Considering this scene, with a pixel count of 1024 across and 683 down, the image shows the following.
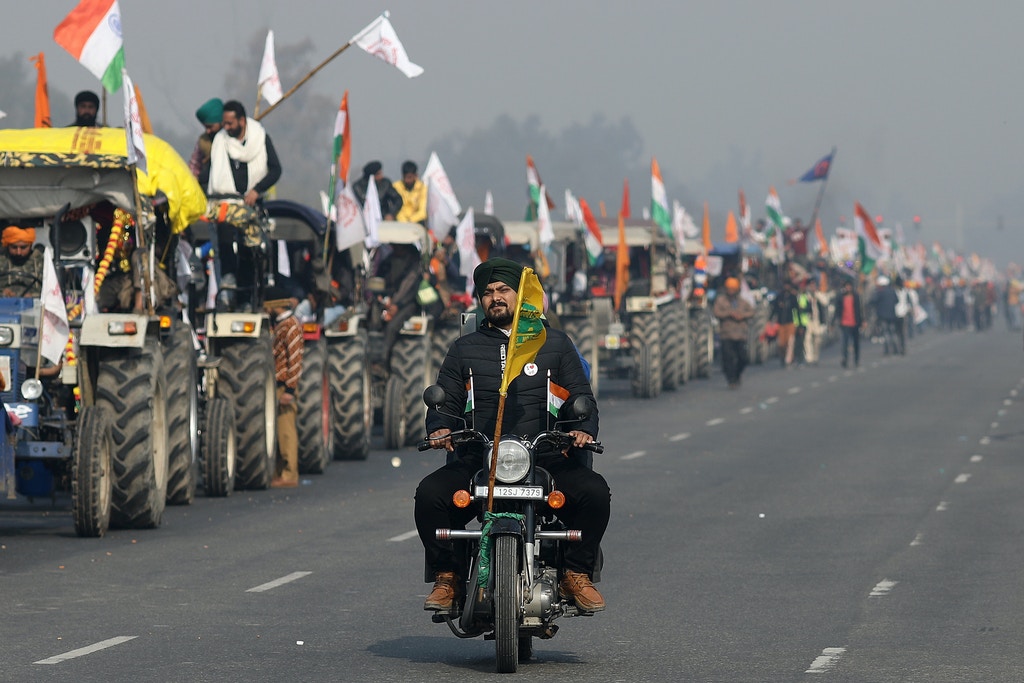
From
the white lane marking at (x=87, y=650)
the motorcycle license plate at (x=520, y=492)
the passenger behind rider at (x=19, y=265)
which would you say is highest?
the passenger behind rider at (x=19, y=265)

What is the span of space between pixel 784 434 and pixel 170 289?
12.3 m

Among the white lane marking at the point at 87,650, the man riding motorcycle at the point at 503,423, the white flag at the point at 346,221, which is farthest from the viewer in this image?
the white flag at the point at 346,221

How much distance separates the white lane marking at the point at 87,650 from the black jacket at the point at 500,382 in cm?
203

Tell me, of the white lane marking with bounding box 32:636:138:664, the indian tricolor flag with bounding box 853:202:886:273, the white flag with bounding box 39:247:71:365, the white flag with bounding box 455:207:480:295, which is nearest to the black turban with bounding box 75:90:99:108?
the white flag with bounding box 39:247:71:365

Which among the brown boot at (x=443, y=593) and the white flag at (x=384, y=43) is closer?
the brown boot at (x=443, y=593)

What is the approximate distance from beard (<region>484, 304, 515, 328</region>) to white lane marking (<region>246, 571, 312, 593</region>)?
11.8 ft

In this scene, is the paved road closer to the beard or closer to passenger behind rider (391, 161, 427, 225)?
the beard

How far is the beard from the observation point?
10.3m

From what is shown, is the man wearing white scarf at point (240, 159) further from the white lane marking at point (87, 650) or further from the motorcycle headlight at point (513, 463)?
the motorcycle headlight at point (513, 463)

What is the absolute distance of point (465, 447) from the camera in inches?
406

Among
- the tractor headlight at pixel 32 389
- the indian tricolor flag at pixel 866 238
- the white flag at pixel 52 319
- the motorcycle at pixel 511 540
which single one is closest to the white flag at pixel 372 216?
the white flag at pixel 52 319

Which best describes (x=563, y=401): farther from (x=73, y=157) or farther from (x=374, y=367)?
(x=374, y=367)

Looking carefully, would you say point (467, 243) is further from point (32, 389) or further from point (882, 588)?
point (882, 588)

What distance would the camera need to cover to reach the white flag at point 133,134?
16.4 m
